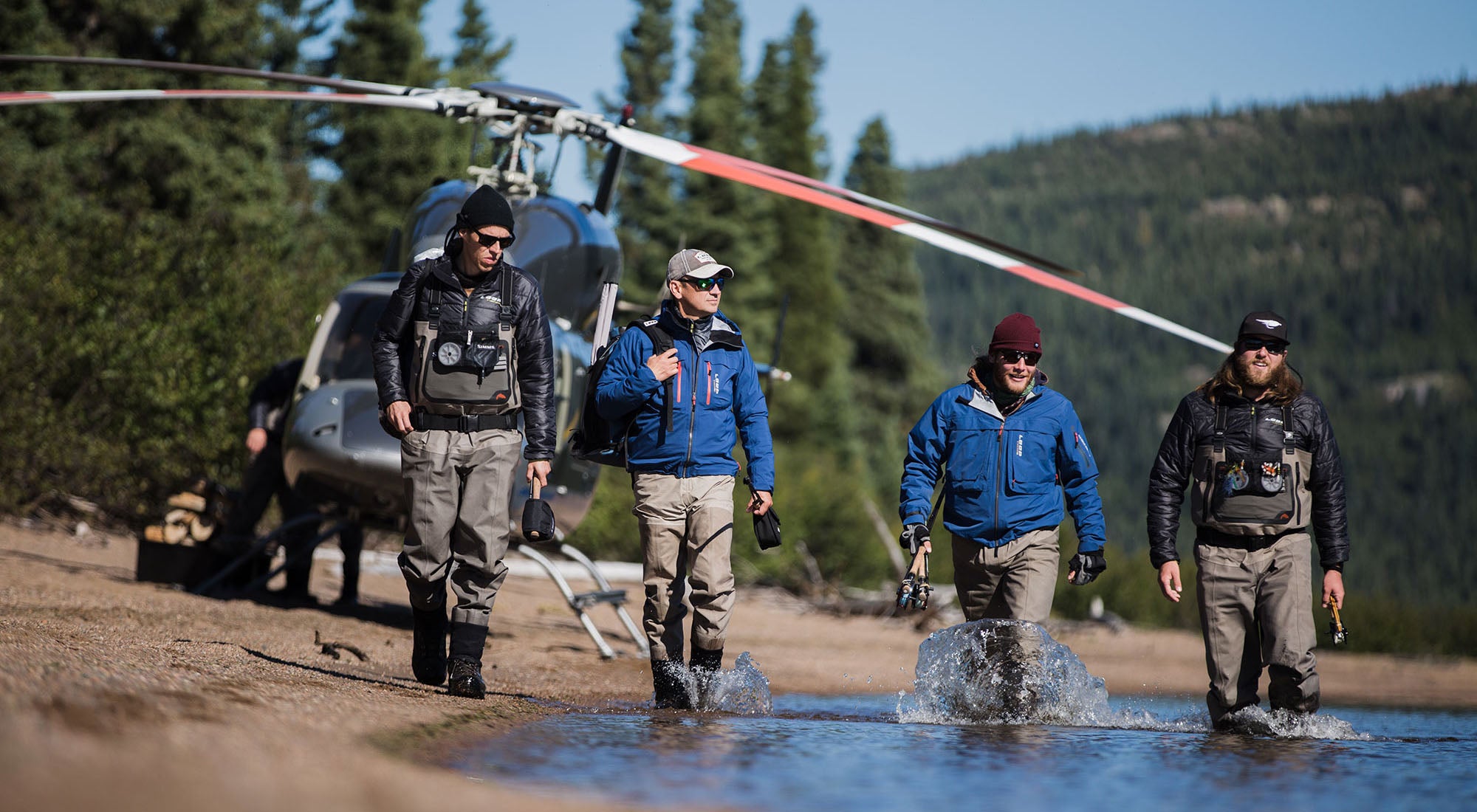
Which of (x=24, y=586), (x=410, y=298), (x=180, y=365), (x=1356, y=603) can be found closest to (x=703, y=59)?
(x=1356, y=603)

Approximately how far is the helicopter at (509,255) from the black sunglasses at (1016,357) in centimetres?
146

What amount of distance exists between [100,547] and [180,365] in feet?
7.51

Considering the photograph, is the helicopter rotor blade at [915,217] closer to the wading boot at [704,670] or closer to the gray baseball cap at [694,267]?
the gray baseball cap at [694,267]

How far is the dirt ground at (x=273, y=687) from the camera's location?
2928mm

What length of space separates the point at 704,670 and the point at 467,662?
0.98 m

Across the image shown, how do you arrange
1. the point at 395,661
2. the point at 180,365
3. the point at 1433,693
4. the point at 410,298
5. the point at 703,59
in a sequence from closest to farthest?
the point at 410,298 < the point at 395,661 < the point at 1433,693 < the point at 180,365 < the point at 703,59

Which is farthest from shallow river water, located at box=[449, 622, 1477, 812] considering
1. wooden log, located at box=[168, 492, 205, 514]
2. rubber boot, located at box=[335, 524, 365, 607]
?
wooden log, located at box=[168, 492, 205, 514]

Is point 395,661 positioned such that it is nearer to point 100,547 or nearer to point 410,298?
point 410,298

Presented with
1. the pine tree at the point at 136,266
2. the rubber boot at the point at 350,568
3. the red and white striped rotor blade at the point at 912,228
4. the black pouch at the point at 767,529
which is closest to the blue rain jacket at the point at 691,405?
the black pouch at the point at 767,529

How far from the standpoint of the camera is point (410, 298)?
19.3ft

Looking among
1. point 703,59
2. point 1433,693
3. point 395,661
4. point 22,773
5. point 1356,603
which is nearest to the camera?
point 22,773

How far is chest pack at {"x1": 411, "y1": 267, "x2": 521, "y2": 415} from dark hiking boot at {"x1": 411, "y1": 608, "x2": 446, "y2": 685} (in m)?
0.92

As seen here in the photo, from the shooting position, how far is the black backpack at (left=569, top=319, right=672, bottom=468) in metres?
6.12

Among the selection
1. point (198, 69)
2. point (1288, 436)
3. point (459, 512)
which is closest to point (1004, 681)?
point (1288, 436)
